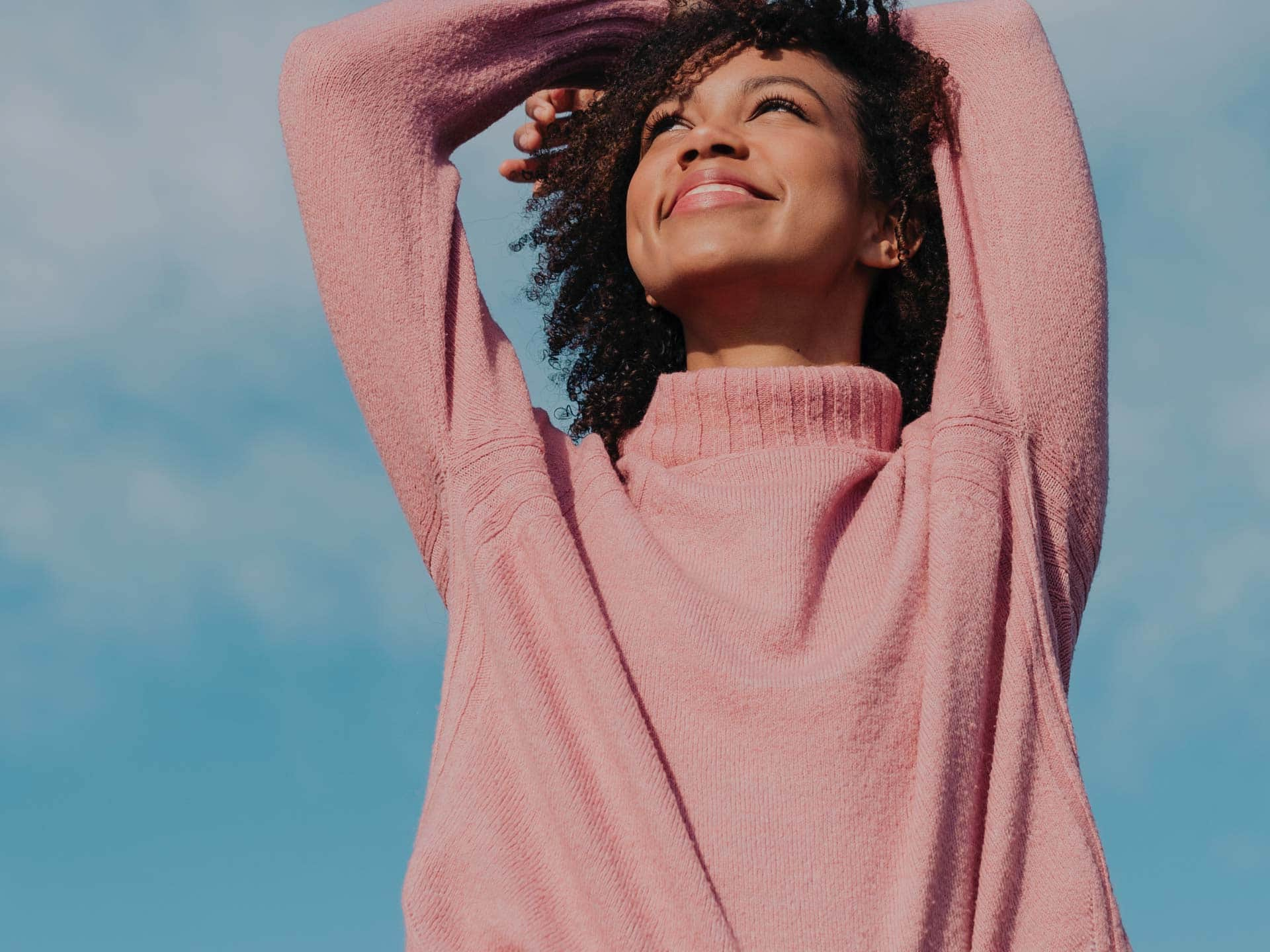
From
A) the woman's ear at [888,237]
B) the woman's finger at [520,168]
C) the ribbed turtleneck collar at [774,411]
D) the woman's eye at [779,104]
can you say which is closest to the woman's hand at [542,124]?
the woman's finger at [520,168]

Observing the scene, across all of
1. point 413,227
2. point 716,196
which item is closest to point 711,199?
point 716,196

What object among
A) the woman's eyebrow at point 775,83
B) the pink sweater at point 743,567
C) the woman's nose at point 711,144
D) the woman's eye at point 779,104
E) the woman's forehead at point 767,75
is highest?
the woman's forehead at point 767,75

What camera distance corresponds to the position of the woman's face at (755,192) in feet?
11.6

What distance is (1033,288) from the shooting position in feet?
11.3

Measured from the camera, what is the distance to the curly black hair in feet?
12.7

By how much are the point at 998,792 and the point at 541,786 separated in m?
0.74

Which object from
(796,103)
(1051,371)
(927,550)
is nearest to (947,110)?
(796,103)

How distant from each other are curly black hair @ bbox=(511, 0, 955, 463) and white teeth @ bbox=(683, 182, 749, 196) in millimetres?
350

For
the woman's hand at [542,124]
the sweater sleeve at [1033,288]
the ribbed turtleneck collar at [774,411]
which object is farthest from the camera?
the woman's hand at [542,124]

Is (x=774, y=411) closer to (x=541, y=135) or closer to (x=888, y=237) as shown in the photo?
(x=888, y=237)

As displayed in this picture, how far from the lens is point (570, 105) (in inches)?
169

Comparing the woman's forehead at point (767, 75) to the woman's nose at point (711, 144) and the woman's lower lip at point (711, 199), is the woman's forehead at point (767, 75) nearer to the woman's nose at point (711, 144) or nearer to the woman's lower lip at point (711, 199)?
the woman's nose at point (711, 144)

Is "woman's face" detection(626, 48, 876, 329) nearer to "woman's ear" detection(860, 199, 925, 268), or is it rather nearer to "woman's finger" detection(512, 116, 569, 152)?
"woman's ear" detection(860, 199, 925, 268)

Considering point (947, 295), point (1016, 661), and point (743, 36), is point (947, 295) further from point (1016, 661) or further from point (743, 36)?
point (1016, 661)
